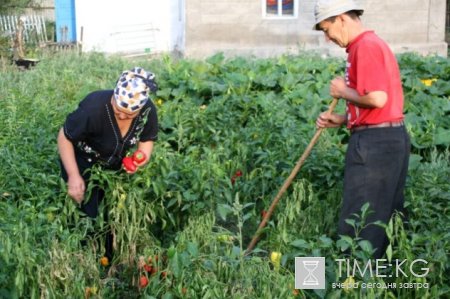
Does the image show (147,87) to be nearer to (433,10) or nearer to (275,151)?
(275,151)

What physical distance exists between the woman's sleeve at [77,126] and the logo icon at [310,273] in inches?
55.6

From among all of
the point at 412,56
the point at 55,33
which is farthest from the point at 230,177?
the point at 55,33

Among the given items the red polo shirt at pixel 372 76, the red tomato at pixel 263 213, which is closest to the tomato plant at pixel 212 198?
the red tomato at pixel 263 213

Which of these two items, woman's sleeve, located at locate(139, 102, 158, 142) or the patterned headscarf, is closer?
the patterned headscarf

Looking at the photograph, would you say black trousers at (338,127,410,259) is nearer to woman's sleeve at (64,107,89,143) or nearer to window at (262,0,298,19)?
woman's sleeve at (64,107,89,143)

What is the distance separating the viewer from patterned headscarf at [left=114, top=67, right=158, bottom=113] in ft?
14.1

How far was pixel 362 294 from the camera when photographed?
139 inches

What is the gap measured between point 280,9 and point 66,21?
4.74 metres

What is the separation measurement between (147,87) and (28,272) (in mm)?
1329

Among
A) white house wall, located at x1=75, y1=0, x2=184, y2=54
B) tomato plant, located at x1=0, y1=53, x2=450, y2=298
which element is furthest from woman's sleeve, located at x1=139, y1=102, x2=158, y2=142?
white house wall, located at x1=75, y1=0, x2=184, y2=54

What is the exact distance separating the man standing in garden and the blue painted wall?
1214 cm

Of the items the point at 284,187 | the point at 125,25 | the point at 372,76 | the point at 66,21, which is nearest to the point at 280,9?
the point at 125,25

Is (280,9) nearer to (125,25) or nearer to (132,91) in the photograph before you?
(125,25)

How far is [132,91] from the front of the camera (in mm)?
4297
